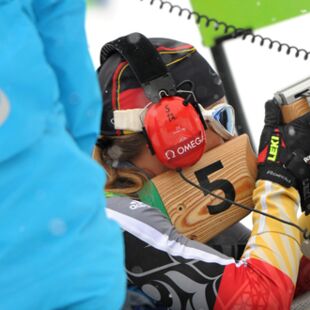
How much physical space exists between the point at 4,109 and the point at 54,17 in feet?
0.40

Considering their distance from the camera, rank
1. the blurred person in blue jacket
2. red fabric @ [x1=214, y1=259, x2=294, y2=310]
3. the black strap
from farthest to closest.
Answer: the black strap → red fabric @ [x1=214, y1=259, x2=294, y2=310] → the blurred person in blue jacket

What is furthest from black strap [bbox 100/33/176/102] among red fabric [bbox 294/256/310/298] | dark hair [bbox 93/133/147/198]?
red fabric [bbox 294/256/310/298]

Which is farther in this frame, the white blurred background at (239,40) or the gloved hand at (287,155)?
the white blurred background at (239,40)

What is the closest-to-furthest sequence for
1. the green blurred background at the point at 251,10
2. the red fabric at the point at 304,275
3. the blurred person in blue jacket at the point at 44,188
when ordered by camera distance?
the blurred person in blue jacket at the point at 44,188, the red fabric at the point at 304,275, the green blurred background at the point at 251,10

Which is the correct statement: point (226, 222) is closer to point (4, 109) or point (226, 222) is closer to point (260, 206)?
point (260, 206)

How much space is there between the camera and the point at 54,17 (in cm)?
60

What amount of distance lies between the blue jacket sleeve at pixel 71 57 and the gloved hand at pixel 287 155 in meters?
0.65

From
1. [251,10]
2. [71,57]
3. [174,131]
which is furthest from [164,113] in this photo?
[251,10]

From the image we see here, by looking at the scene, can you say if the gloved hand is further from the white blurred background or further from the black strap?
the white blurred background

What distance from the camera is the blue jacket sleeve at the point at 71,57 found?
0.60 meters

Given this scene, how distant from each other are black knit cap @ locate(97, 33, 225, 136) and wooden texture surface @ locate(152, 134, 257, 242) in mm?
131

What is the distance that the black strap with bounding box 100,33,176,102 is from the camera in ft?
3.77

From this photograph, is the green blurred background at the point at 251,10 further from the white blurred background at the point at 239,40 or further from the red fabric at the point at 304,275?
the red fabric at the point at 304,275

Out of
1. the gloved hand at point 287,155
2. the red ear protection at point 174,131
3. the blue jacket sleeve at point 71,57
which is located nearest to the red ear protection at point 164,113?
the red ear protection at point 174,131
